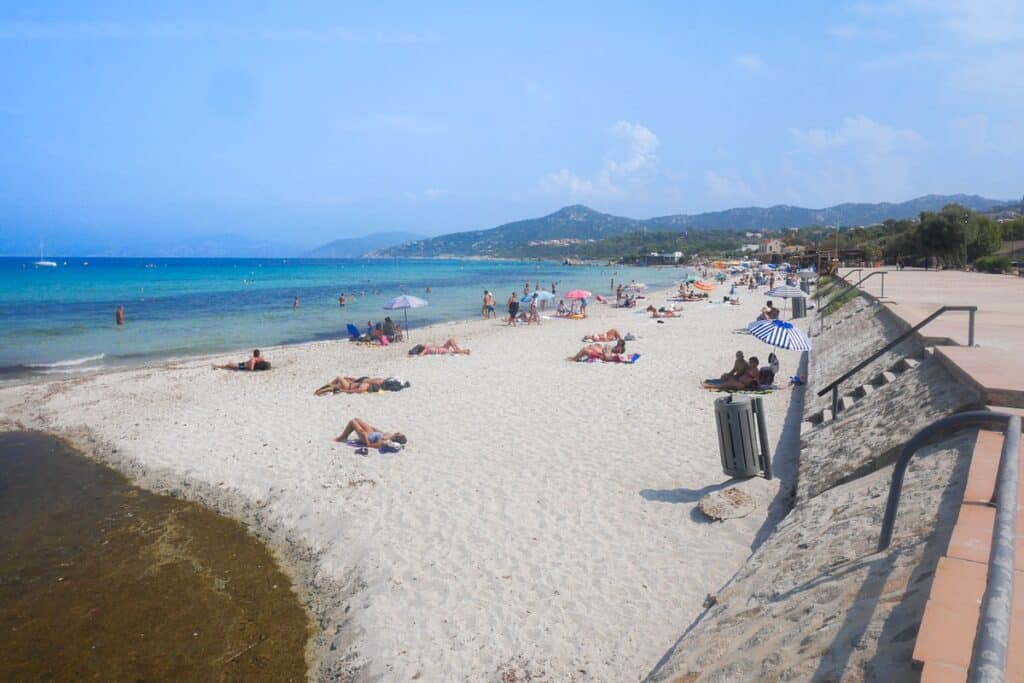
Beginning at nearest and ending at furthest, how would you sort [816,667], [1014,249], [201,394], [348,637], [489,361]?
[816,667] → [348,637] → [201,394] → [489,361] → [1014,249]

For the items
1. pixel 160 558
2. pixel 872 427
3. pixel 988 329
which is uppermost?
pixel 988 329

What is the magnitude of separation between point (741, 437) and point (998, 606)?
18.8 feet

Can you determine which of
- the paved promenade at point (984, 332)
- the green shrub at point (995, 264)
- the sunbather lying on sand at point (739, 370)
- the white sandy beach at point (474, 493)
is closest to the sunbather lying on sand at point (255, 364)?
the white sandy beach at point (474, 493)

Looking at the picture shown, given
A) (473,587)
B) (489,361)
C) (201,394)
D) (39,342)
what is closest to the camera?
(473,587)

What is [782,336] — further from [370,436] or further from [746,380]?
[370,436]

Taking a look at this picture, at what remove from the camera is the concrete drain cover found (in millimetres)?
6219

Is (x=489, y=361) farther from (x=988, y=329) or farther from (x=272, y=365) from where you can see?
(x=988, y=329)

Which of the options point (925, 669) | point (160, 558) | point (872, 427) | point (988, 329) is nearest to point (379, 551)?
point (160, 558)

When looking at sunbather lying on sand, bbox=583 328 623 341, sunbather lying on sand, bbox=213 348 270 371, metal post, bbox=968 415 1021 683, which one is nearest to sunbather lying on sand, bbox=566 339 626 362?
sunbather lying on sand, bbox=583 328 623 341

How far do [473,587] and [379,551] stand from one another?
124 centimetres

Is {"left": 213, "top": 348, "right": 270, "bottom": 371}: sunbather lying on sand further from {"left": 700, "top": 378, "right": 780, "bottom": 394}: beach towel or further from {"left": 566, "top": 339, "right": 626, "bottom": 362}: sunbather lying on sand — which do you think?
{"left": 700, "top": 378, "right": 780, "bottom": 394}: beach towel

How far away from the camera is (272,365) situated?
17797 mm

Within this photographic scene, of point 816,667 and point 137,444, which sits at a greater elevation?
point 816,667

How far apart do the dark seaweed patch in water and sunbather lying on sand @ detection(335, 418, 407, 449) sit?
2.37 metres
